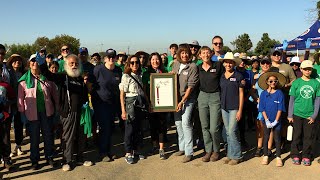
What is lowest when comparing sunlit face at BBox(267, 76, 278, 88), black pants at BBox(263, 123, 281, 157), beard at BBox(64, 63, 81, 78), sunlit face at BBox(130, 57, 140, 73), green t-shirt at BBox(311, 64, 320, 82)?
black pants at BBox(263, 123, 281, 157)

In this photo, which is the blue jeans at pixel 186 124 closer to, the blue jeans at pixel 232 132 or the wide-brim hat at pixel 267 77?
the blue jeans at pixel 232 132

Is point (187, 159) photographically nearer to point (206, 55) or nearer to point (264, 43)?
point (206, 55)

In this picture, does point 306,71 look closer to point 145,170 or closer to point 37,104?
point 145,170

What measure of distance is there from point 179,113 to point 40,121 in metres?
2.70

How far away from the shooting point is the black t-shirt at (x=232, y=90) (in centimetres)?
555

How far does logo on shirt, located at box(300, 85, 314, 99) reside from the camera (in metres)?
5.61

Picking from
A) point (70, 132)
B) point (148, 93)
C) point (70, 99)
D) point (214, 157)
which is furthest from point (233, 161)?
point (70, 99)

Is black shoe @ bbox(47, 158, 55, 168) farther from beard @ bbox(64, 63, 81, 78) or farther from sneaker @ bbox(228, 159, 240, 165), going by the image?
sneaker @ bbox(228, 159, 240, 165)

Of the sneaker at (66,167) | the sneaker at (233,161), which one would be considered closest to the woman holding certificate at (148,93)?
the sneaker at (233,161)

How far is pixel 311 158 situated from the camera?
6.01 m

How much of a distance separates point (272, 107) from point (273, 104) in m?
0.06

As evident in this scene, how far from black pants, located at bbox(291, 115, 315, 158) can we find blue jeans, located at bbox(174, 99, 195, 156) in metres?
2.00

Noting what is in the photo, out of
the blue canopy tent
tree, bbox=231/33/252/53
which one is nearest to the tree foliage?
tree, bbox=231/33/252/53

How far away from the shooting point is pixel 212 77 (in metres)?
5.72
